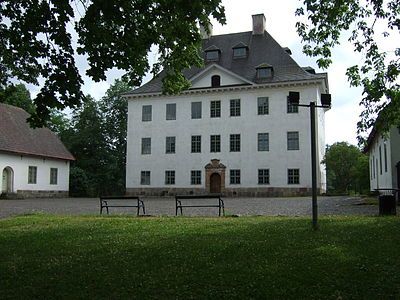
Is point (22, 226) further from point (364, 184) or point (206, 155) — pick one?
point (364, 184)

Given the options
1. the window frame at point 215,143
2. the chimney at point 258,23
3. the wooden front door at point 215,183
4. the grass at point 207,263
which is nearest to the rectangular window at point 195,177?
the wooden front door at point 215,183

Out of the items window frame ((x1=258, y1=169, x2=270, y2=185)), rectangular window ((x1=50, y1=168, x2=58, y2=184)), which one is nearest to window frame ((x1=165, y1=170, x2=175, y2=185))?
window frame ((x1=258, y1=169, x2=270, y2=185))

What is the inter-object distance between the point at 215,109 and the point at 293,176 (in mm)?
9127

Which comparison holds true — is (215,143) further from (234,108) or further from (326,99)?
(326,99)

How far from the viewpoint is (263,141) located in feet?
132

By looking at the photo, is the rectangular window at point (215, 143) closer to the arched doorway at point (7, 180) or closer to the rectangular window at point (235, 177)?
the rectangular window at point (235, 177)

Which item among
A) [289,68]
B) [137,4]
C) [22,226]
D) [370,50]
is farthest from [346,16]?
[289,68]

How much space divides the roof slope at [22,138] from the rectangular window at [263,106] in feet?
60.3

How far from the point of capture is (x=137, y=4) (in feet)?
27.2

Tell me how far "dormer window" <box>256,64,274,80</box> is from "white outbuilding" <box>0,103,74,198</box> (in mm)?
20043

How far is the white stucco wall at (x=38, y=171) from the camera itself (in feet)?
126

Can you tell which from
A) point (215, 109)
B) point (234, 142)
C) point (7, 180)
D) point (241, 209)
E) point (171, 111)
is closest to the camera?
point (241, 209)

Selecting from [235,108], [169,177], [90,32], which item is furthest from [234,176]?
[90,32]

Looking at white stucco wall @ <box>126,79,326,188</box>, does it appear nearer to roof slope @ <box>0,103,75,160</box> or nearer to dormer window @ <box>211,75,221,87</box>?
dormer window @ <box>211,75,221,87</box>
